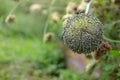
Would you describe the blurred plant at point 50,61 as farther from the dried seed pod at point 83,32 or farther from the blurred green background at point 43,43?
the dried seed pod at point 83,32

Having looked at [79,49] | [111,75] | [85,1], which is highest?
[85,1]

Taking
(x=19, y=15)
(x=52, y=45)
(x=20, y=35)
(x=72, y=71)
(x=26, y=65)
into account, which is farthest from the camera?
(x=19, y=15)

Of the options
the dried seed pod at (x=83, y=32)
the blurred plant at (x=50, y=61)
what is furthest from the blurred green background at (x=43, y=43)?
the dried seed pod at (x=83, y=32)

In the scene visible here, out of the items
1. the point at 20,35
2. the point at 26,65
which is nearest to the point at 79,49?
the point at 26,65

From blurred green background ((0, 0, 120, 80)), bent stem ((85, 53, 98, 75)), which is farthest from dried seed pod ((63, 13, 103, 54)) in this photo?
bent stem ((85, 53, 98, 75))

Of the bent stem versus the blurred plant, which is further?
the blurred plant

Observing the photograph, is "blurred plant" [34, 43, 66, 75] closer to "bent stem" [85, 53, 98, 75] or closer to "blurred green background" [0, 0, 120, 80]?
"blurred green background" [0, 0, 120, 80]

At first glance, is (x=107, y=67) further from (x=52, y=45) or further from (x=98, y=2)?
(x=52, y=45)
